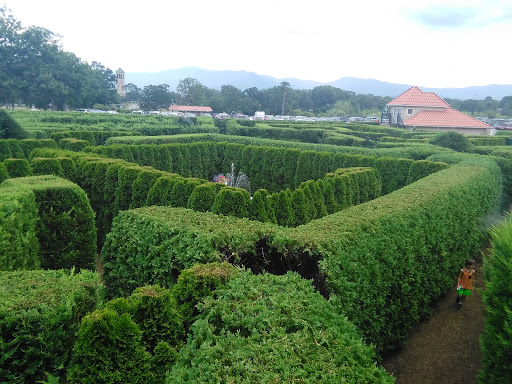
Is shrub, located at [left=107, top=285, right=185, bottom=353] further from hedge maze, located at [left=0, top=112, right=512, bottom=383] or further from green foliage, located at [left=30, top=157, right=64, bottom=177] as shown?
green foliage, located at [left=30, top=157, right=64, bottom=177]

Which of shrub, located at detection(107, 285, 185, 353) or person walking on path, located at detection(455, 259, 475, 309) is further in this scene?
person walking on path, located at detection(455, 259, 475, 309)

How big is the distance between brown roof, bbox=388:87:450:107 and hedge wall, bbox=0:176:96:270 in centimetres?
3883

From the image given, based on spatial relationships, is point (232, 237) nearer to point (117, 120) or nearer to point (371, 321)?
point (371, 321)

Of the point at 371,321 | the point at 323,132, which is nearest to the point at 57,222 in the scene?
the point at 371,321

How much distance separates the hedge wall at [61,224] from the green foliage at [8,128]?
36.7ft

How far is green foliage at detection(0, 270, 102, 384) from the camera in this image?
3164 mm

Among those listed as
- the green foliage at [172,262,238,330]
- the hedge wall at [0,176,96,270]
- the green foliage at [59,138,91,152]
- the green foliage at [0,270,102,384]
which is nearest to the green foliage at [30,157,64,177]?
the hedge wall at [0,176,96,270]

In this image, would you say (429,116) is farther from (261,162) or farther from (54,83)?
(54,83)

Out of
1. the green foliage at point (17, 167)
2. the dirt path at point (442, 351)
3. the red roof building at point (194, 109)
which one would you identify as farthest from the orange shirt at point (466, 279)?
the red roof building at point (194, 109)

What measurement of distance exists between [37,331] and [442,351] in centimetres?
637

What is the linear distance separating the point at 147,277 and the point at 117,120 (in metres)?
34.2

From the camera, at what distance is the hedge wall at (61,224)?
24.2 ft

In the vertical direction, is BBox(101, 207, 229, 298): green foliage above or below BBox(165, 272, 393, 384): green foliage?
below

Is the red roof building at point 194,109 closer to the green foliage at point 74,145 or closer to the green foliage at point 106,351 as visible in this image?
the green foliage at point 74,145
